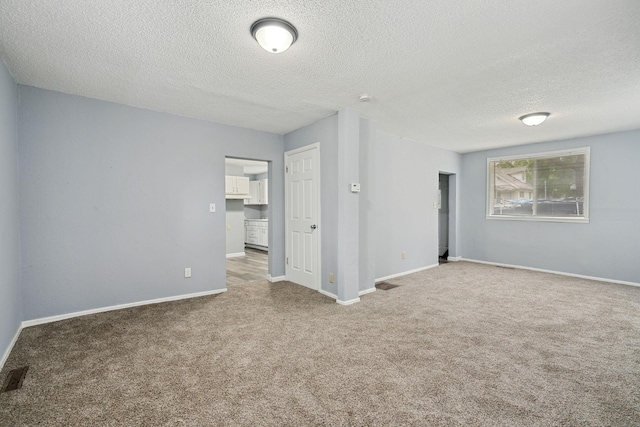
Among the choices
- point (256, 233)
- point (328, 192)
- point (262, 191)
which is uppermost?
point (262, 191)

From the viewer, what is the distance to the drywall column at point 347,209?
148 inches

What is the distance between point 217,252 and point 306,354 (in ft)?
7.80

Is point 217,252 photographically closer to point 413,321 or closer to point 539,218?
point 413,321

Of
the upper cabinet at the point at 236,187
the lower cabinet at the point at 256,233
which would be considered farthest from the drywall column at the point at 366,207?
the lower cabinet at the point at 256,233

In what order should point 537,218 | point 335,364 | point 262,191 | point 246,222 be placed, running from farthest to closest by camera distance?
point 246,222, point 262,191, point 537,218, point 335,364

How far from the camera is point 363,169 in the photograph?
4297 millimetres

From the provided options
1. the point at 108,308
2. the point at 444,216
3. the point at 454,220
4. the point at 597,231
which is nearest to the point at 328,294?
the point at 108,308

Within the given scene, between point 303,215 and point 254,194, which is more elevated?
point 254,194

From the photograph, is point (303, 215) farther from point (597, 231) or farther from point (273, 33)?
point (597, 231)

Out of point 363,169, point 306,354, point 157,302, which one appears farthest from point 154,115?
point 306,354

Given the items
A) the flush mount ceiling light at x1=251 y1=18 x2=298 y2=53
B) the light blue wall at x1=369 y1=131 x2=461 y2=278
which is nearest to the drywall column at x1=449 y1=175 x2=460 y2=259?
the light blue wall at x1=369 y1=131 x2=461 y2=278

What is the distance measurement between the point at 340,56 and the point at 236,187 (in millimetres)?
5650

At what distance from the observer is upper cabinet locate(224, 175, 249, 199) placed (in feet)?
→ 24.3

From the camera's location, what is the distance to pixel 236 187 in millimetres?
7551
